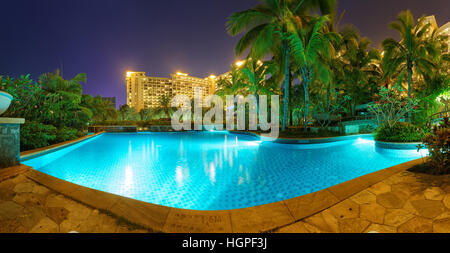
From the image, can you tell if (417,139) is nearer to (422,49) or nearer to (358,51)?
(422,49)

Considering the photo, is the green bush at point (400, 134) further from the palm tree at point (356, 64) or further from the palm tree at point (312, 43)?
the palm tree at point (356, 64)

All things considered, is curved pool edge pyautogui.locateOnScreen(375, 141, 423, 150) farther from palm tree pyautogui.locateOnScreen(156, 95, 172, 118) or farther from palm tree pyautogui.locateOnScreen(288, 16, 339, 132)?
palm tree pyautogui.locateOnScreen(156, 95, 172, 118)

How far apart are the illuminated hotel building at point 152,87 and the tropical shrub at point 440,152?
7942 cm

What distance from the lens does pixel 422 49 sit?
10.2 metres

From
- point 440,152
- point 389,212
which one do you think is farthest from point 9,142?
point 440,152

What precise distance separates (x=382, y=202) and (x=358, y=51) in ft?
53.5

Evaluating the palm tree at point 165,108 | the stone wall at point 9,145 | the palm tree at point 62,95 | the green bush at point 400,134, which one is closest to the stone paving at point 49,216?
the stone wall at point 9,145

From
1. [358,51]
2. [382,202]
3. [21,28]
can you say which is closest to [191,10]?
[21,28]

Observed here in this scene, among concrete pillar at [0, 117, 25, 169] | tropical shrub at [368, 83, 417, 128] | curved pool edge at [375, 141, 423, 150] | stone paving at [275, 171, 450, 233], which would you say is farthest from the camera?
tropical shrub at [368, 83, 417, 128]

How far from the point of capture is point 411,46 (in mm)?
10359

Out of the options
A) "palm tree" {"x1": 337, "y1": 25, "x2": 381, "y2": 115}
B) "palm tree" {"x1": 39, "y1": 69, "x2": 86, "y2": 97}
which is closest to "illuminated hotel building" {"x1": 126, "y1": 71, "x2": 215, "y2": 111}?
"palm tree" {"x1": 39, "y1": 69, "x2": 86, "y2": 97}

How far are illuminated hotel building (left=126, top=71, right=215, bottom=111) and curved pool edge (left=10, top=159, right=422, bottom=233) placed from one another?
79.3m

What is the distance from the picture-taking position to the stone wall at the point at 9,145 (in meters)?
2.53

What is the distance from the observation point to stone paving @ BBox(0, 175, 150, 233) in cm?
139
